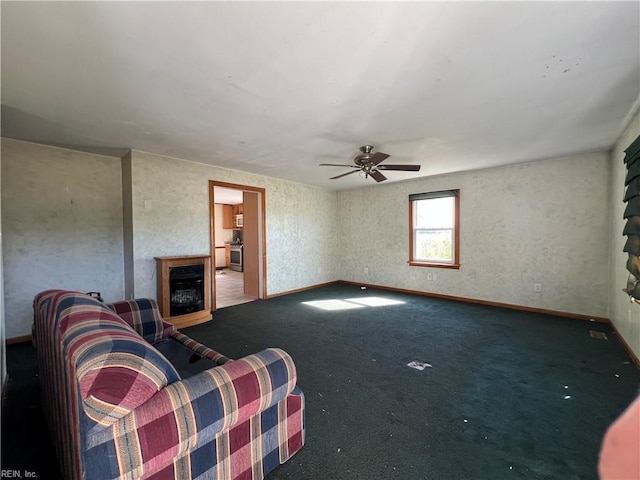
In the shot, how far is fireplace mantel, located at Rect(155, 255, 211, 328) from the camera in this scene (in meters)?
3.72

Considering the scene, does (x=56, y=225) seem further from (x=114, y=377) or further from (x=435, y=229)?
(x=435, y=229)

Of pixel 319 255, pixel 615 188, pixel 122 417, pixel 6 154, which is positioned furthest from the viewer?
pixel 319 255

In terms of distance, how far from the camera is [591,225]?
3.88 metres

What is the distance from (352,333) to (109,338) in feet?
9.20

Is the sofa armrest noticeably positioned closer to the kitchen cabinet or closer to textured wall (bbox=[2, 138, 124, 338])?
textured wall (bbox=[2, 138, 124, 338])

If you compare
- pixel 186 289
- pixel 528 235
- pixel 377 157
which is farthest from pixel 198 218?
pixel 528 235

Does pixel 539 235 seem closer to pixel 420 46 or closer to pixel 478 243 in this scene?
pixel 478 243

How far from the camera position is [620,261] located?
3164 mm

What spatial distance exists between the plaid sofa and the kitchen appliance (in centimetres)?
752

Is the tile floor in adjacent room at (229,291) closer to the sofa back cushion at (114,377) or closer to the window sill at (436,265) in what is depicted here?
the window sill at (436,265)

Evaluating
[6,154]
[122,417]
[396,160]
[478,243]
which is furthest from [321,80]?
[478,243]

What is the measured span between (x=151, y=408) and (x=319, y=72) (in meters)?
2.08

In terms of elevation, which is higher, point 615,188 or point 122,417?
point 615,188

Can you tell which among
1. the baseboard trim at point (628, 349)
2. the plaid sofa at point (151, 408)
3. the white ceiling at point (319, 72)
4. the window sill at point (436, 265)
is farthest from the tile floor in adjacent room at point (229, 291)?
the baseboard trim at point (628, 349)
